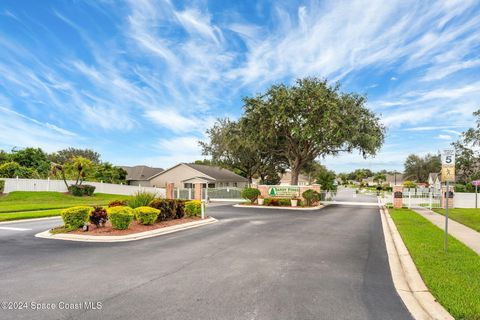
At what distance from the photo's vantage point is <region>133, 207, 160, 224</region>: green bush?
1260 centimetres

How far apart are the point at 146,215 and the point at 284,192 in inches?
664

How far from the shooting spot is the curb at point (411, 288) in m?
4.62

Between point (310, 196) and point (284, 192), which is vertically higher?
point (284, 192)

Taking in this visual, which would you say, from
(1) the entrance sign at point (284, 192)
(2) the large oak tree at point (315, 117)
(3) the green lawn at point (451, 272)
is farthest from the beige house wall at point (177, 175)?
(3) the green lawn at point (451, 272)

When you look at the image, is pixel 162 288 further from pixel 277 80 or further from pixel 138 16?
pixel 277 80

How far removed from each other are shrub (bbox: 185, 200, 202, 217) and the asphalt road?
5.37 metres

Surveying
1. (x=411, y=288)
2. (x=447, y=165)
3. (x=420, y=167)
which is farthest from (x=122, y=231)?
(x=420, y=167)

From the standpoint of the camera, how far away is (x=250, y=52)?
2056 cm

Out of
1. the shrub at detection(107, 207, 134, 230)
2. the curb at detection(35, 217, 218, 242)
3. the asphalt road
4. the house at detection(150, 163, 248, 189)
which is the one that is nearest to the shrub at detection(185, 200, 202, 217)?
the curb at detection(35, 217, 218, 242)

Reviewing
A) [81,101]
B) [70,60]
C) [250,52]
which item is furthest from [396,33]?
[81,101]

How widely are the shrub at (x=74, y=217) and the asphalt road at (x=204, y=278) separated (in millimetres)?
1359

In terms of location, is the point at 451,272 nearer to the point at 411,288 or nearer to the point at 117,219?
the point at 411,288

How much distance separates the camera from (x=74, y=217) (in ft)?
38.6

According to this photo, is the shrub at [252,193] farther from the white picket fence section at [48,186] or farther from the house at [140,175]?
the house at [140,175]
